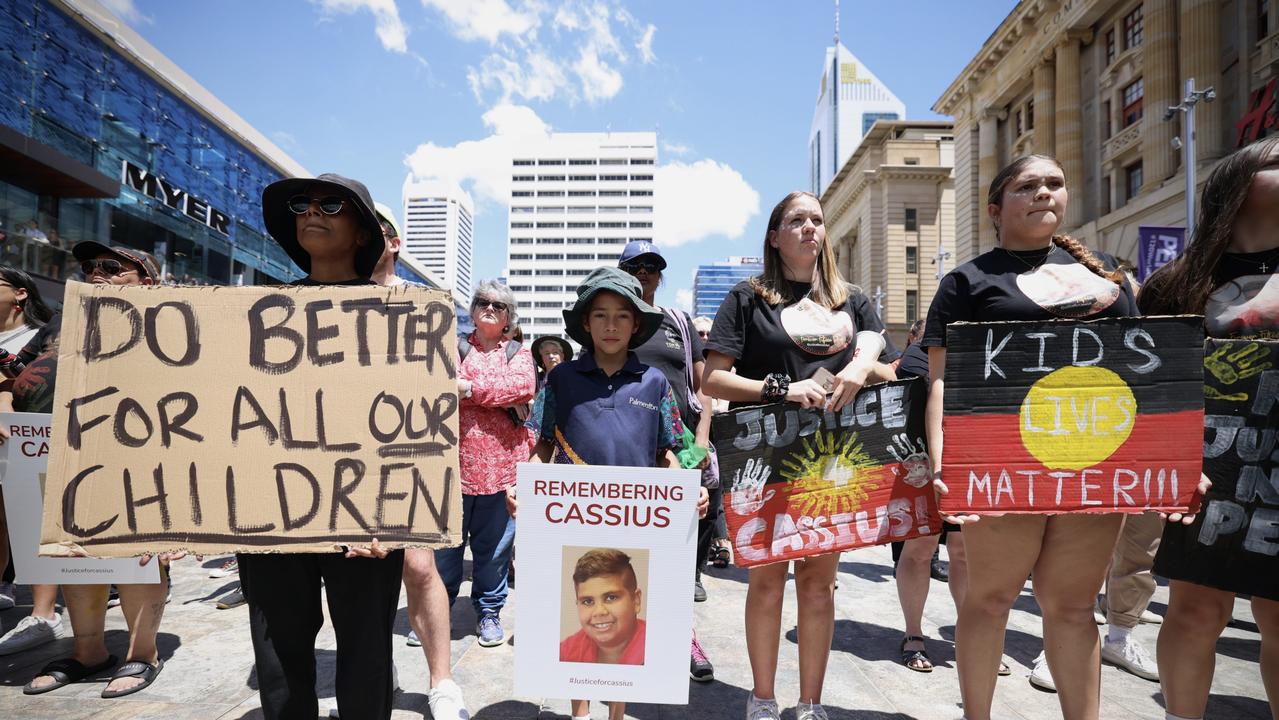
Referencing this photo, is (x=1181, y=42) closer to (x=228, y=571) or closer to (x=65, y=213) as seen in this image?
(x=228, y=571)

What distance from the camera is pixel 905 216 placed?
178 ft

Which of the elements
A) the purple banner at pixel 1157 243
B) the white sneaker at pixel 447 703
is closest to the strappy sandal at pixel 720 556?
the white sneaker at pixel 447 703

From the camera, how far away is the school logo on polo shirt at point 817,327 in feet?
8.96

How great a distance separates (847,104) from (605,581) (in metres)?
184

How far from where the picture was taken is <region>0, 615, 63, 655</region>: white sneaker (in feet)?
12.2

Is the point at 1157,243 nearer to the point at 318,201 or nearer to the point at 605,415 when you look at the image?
the point at 605,415

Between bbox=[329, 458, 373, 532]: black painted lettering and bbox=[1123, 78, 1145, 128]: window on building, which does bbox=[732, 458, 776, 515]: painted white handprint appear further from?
bbox=[1123, 78, 1145, 128]: window on building

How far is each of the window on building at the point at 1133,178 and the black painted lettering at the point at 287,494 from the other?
3273cm

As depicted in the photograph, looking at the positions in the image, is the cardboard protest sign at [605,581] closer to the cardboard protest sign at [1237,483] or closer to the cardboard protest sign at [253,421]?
the cardboard protest sign at [253,421]

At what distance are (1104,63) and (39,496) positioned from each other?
37.6 m

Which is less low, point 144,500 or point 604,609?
point 144,500

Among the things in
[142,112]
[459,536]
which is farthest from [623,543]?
[142,112]

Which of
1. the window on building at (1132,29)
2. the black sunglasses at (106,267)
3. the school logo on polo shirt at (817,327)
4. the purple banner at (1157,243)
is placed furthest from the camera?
the window on building at (1132,29)

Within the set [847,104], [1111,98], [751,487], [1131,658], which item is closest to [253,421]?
[751,487]
